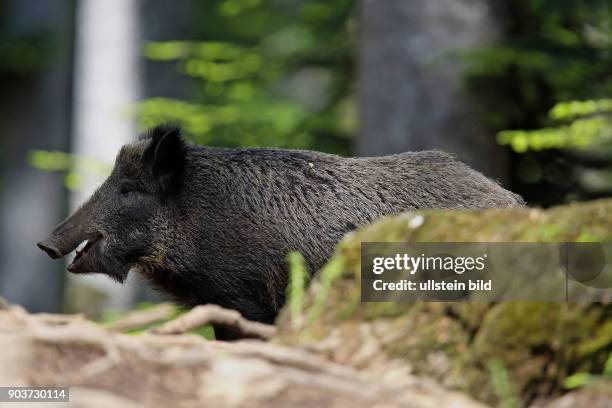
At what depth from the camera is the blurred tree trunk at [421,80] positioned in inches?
377

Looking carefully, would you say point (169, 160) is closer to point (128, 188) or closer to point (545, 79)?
point (128, 188)

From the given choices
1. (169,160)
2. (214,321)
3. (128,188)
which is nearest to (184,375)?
(214,321)

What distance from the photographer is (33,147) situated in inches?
741

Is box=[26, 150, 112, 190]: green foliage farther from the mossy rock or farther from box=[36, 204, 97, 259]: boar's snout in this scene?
the mossy rock

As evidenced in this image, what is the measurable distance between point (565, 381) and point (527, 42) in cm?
603

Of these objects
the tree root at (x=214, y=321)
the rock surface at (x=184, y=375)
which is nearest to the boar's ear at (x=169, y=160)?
the tree root at (x=214, y=321)

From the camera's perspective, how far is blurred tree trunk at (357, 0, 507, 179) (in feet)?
31.4

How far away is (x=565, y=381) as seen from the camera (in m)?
3.51

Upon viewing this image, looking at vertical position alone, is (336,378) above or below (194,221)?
below

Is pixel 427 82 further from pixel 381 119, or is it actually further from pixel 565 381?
pixel 565 381

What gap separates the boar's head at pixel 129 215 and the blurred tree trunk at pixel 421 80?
11.6 feet

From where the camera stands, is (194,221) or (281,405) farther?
(194,221)

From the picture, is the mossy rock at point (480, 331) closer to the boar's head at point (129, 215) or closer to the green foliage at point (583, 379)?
the green foliage at point (583, 379)

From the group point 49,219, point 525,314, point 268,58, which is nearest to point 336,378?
point 525,314
